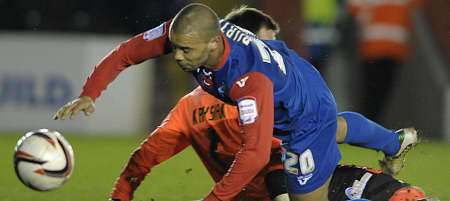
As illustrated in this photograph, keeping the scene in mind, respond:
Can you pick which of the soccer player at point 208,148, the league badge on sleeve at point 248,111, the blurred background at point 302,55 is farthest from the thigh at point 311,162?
the blurred background at point 302,55

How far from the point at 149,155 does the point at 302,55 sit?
649cm

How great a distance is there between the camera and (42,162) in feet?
→ 18.7

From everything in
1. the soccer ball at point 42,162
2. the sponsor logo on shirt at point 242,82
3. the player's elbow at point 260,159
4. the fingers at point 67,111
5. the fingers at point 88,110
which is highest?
the fingers at point 67,111

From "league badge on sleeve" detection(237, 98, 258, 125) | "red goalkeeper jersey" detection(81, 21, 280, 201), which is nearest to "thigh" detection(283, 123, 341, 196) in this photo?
"red goalkeeper jersey" detection(81, 21, 280, 201)

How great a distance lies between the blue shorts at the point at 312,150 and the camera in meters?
5.94

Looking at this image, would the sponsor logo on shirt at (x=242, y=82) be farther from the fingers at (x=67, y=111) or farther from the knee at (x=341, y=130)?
the knee at (x=341, y=130)

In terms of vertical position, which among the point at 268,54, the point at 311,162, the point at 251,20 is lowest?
the point at 311,162

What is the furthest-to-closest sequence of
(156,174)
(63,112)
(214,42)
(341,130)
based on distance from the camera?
(156,174), (341,130), (63,112), (214,42)

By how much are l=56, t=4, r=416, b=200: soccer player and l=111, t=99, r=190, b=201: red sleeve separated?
806 millimetres

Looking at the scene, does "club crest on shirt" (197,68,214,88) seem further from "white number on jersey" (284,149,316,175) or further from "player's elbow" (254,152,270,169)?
"white number on jersey" (284,149,316,175)

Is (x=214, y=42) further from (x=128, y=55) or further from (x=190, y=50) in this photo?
(x=128, y=55)

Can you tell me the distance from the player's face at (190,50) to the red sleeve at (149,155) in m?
1.36

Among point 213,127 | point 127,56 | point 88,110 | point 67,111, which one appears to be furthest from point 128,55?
point 213,127

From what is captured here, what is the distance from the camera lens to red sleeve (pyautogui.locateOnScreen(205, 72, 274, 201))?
5.29m
